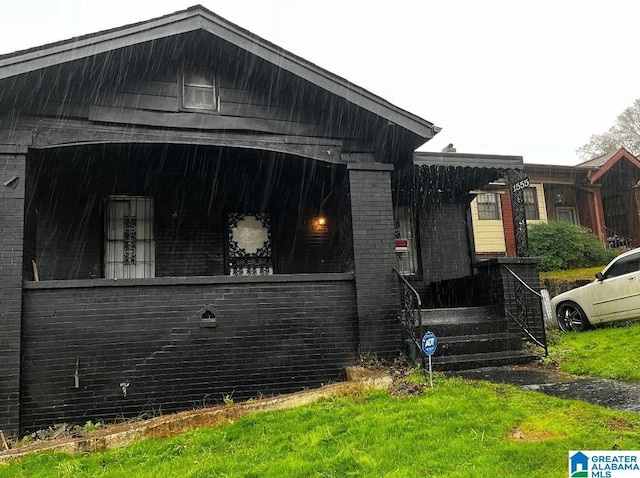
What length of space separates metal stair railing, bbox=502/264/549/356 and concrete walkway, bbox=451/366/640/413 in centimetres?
112

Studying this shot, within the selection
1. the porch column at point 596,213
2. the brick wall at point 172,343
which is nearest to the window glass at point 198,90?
the brick wall at point 172,343

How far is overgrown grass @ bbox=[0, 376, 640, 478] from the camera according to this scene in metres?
3.80

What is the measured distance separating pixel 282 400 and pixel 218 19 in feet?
16.5

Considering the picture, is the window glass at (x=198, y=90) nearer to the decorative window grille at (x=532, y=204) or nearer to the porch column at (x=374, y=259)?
the porch column at (x=374, y=259)

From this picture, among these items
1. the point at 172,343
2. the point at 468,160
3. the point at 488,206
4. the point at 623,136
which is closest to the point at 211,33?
the point at 172,343

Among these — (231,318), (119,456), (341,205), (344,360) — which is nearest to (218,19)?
(341,205)

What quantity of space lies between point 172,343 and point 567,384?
15.7 feet

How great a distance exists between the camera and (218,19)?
703 cm

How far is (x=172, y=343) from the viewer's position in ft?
21.7

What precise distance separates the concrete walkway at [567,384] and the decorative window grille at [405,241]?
4167mm

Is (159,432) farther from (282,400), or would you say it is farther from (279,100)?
(279,100)

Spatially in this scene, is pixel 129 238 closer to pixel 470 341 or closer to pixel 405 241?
pixel 405 241

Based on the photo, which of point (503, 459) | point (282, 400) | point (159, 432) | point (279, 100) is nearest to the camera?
point (503, 459)

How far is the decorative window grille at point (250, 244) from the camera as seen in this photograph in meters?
9.31
